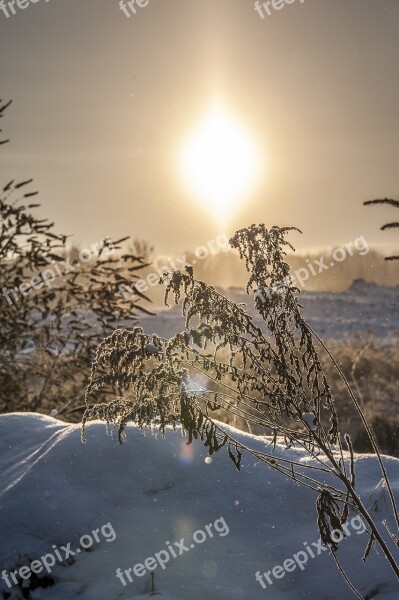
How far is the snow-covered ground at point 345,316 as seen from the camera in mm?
30020

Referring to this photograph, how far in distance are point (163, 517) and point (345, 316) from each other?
1370 inches

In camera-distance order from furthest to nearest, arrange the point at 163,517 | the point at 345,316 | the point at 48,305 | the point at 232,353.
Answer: the point at 345,316 → the point at 48,305 → the point at 163,517 → the point at 232,353

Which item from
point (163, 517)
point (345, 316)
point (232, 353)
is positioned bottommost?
point (163, 517)

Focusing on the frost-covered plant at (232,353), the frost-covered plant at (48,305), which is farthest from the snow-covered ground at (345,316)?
the frost-covered plant at (232,353)

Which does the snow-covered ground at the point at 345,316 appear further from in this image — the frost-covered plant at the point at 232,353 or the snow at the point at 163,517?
the frost-covered plant at the point at 232,353

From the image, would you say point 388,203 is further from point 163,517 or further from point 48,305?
point 48,305

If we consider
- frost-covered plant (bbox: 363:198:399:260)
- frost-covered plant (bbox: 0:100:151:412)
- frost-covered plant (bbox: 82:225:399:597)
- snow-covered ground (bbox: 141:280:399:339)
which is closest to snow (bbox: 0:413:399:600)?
frost-covered plant (bbox: 82:225:399:597)

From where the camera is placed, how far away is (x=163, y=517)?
3.13 metres

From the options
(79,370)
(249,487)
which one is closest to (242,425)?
(79,370)

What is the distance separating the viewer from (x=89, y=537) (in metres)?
3.01

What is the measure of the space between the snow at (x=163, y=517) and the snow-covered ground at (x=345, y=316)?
20898 mm

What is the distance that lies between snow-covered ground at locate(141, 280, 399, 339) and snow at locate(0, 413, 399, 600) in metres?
20.9

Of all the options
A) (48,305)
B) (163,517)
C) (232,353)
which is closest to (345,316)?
(48,305)

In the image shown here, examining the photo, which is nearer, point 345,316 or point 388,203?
point 388,203
